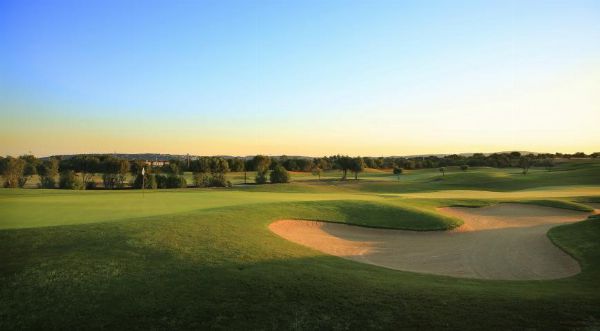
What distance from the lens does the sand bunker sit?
1448 cm

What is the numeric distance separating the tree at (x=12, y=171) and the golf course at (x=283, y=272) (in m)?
44.2

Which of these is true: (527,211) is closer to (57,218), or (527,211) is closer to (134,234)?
(134,234)

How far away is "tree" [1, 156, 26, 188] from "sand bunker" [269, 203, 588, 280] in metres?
56.9

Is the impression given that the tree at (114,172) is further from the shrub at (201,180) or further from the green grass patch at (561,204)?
the green grass patch at (561,204)

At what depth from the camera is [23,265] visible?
1052cm

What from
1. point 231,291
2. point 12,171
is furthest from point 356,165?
point 231,291

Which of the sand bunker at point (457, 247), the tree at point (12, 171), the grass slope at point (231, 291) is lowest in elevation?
the sand bunker at point (457, 247)

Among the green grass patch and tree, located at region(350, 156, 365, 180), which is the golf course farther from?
tree, located at region(350, 156, 365, 180)

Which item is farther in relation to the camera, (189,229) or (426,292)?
(189,229)

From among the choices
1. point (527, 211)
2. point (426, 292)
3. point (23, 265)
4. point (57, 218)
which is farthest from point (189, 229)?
point (527, 211)

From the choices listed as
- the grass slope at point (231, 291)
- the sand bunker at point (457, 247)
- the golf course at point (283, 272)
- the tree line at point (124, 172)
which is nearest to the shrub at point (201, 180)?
the tree line at point (124, 172)

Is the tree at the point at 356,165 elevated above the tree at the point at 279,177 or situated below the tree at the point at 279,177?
above

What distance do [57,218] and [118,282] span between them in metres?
11.0

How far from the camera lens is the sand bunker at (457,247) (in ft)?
47.5
